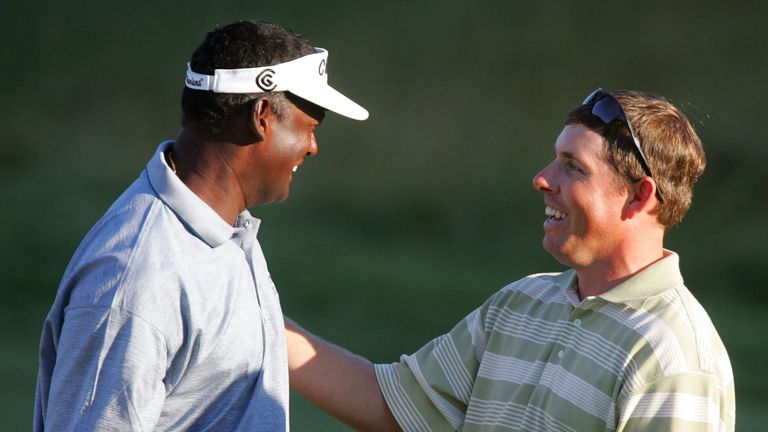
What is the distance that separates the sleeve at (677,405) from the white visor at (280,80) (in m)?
0.78

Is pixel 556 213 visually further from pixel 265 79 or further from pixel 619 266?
pixel 265 79

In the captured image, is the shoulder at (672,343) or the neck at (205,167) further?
the shoulder at (672,343)

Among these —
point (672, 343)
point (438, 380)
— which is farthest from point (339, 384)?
point (672, 343)

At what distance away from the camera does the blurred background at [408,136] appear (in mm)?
8062

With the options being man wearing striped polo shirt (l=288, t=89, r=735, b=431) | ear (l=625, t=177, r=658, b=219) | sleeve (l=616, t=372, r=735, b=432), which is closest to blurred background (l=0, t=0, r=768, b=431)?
man wearing striped polo shirt (l=288, t=89, r=735, b=431)

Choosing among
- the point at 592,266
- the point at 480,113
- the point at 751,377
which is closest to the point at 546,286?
the point at 592,266

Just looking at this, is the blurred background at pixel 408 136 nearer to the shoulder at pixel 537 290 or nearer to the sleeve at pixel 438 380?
the sleeve at pixel 438 380

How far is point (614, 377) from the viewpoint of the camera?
2.47 metres

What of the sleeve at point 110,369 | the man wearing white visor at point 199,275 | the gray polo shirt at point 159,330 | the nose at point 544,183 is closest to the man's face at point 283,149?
the man wearing white visor at point 199,275

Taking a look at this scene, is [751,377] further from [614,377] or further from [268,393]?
[268,393]

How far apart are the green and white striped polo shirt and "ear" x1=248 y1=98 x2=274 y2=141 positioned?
0.77m

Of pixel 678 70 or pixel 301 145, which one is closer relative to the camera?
pixel 301 145

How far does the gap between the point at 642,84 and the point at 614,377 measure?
21.1ft

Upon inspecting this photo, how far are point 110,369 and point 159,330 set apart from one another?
10cm
